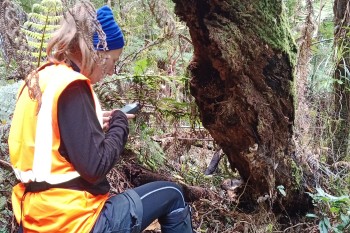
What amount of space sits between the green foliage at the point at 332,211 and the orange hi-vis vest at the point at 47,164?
1509mm

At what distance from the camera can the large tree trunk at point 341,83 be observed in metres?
3.66

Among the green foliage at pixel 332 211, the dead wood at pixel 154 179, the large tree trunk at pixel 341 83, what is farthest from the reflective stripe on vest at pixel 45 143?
the large tree trunk at pixel 341 83

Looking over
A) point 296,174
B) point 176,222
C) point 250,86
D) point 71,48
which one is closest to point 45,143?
point 71,48

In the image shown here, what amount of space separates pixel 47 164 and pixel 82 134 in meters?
0.22

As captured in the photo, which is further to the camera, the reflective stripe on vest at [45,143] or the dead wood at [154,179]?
the dead wood at [154,179]

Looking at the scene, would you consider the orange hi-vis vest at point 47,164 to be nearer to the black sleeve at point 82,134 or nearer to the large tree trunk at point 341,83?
the black sleeve at point 82,134

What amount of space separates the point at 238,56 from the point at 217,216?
135 centimetres

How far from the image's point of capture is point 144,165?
130 inches

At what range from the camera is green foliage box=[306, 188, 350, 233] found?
2572 millimetres

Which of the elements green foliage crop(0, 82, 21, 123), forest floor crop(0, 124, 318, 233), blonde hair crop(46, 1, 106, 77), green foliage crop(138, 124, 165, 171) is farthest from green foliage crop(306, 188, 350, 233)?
green foliage crop(0, 82, 21, 123)

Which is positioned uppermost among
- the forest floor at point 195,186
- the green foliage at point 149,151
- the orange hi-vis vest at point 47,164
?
the orange hi-vis vest at point 47,164

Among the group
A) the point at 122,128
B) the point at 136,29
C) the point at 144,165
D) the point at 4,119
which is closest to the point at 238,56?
the point at 122,128

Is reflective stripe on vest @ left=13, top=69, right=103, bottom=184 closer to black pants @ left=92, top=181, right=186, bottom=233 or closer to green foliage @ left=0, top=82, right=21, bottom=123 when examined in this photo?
black pants @ left=92, top=181, right=186, bottom=233

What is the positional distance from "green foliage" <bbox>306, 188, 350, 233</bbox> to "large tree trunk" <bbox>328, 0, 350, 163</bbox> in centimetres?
86
